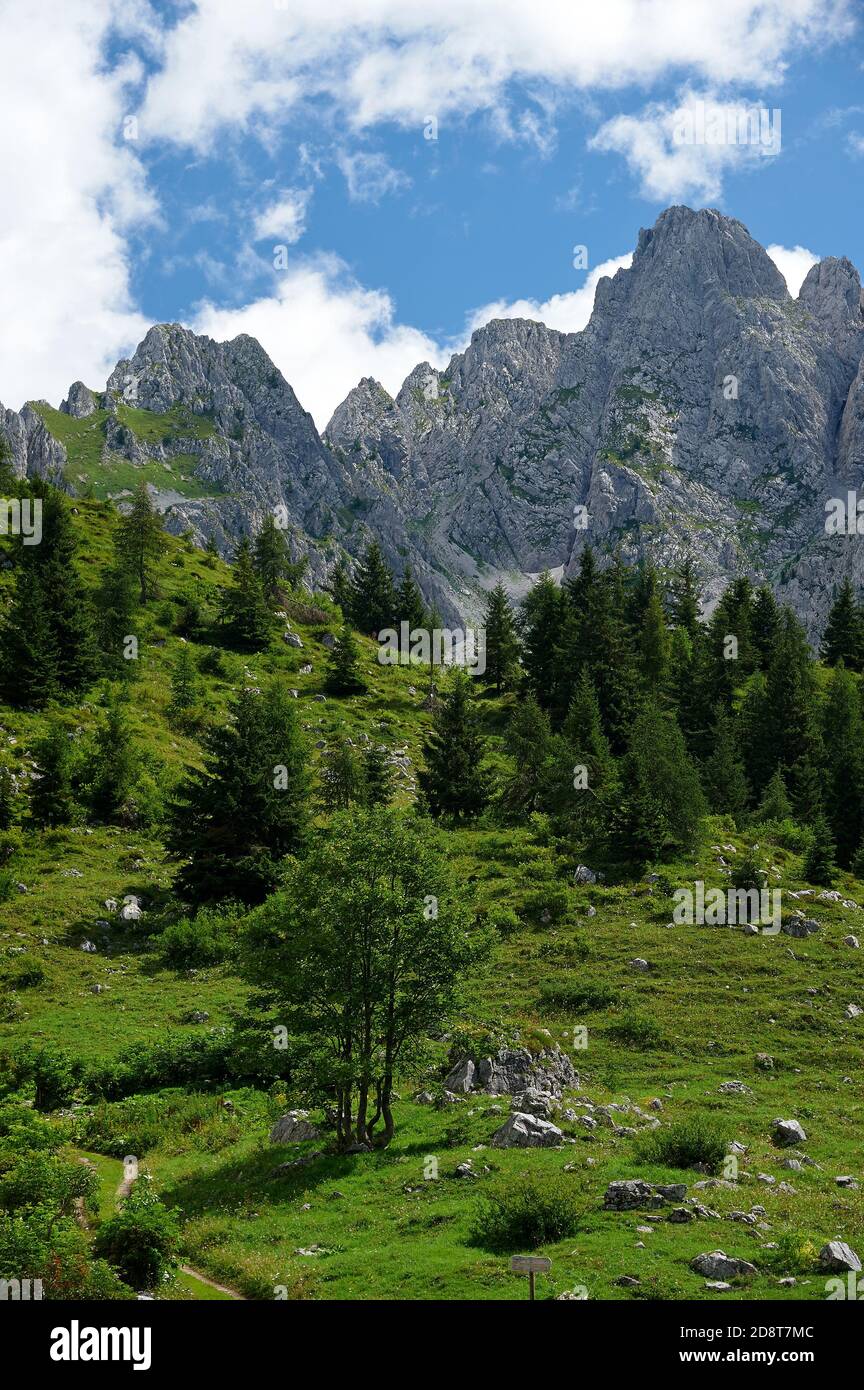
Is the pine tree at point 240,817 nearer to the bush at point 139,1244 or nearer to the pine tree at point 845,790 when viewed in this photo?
the bush at point 139,1244

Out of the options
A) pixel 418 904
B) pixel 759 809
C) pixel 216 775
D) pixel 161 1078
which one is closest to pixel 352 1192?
pixel 418 904

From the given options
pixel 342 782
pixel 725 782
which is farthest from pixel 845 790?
pixel 342 782

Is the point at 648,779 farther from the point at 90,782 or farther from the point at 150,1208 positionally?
the point at 150,1208

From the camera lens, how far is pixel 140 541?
271 ft

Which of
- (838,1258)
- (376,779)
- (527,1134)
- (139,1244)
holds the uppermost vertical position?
(376,779)

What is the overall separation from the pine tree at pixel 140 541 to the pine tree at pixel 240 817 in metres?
37.4

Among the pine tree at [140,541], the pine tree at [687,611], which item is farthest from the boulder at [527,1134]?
the pine tree at [687,611]

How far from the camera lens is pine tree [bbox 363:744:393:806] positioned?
56.8 meters

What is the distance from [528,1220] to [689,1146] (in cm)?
555

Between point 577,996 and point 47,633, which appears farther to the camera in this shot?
point 47,633

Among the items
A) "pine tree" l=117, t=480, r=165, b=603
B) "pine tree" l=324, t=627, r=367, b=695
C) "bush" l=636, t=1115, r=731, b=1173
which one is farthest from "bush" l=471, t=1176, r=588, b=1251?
"pine tree" l=117, t=480, r=165, b=603

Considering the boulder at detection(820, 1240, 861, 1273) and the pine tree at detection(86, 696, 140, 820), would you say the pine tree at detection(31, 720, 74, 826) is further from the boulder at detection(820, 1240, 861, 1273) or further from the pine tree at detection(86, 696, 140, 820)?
the boulder at detection(820, 1240, 861, 1273)

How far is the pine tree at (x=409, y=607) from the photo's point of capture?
107 m

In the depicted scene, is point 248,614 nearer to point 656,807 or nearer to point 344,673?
point 344,673
